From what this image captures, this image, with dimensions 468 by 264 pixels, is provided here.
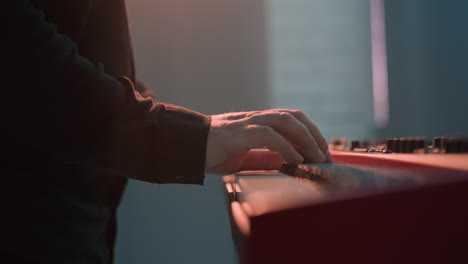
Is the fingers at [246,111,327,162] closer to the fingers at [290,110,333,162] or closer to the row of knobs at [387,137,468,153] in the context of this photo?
the fingers at [290,110,333,162]

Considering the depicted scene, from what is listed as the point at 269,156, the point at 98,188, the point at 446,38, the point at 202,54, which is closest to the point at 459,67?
the point at 446,38

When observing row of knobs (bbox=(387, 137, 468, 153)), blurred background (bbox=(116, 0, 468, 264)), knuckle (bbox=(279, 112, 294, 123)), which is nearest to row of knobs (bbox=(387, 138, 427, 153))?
row of knobs (bbox=(387, 137, 468, 153))

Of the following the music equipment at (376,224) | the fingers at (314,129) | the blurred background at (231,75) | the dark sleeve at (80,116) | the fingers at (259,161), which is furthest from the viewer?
the blurred background at (231,75)

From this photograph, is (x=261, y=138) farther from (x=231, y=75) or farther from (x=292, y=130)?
(x=231, y=75)

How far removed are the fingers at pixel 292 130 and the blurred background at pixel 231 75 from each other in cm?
92

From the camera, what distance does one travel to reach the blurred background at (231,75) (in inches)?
70.1

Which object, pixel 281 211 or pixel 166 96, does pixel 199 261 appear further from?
pixel 281 211

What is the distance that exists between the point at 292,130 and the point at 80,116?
33 centimetres

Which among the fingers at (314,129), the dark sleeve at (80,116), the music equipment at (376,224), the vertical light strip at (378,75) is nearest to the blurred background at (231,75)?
the vertical light strip at (378,75)

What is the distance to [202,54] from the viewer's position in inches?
75.2

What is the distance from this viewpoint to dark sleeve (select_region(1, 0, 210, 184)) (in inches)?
17.1

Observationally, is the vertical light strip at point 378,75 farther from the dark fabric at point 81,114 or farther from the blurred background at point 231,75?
the dark fabric at point 81,114

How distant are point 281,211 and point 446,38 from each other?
12.9 feet

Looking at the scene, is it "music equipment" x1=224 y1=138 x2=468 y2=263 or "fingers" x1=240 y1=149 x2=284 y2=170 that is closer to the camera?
"music equipment" x1=224 y1=138 x2=468 y2=263
